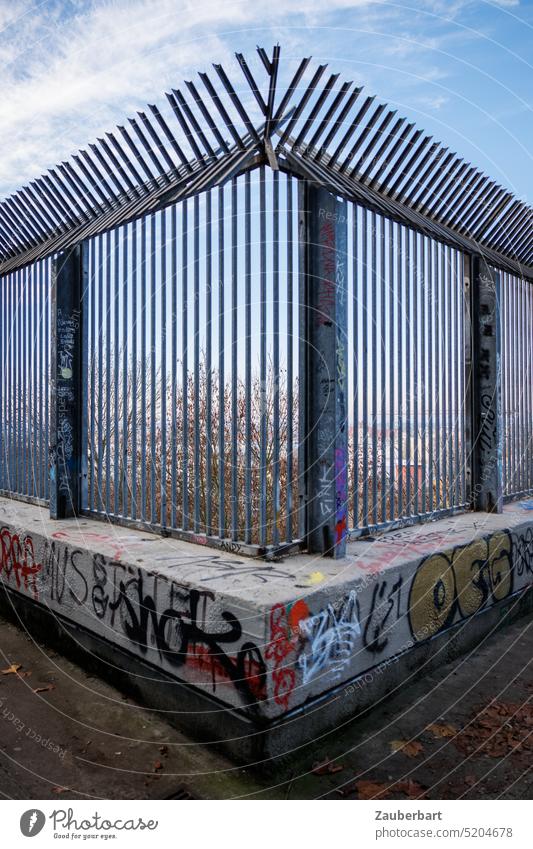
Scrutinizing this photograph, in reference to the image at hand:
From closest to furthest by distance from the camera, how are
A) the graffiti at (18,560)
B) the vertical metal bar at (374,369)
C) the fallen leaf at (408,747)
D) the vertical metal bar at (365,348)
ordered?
the fallen leaf at (408,747) < the vertical metal bar at (365,348) < the vertical metal bar at (374,369) < the graffiti at (18,560)

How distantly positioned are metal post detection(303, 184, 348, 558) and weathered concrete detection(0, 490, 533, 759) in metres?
0.29

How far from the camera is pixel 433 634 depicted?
14.5ft

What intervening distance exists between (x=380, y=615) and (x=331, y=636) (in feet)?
1.87

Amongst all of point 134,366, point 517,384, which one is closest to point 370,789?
point 134,366

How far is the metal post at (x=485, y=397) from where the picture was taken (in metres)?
6.11

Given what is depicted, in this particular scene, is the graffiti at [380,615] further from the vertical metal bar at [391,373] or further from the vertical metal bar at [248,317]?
the vertical metal bar at [391,373]

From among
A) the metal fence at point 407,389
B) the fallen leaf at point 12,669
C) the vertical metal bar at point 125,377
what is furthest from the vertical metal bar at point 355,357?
the fallen leaf at point 12,669

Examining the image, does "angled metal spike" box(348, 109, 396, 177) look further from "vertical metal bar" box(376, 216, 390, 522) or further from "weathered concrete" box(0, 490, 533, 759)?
"weathered concrete" box(0, 490, 533, 759)

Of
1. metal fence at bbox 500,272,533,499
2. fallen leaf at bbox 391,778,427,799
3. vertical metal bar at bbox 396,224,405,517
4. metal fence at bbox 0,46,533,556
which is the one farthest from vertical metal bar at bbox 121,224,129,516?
metal fence at bbox 500,272,533,499

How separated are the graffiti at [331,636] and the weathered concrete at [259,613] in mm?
10

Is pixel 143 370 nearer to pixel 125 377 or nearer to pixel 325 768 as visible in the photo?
pixel 125 377

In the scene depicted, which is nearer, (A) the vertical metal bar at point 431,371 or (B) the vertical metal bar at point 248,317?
(B) the vertical metal bar at point 248,317

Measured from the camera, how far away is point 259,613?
9.83ft

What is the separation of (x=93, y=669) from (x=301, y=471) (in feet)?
7.54
